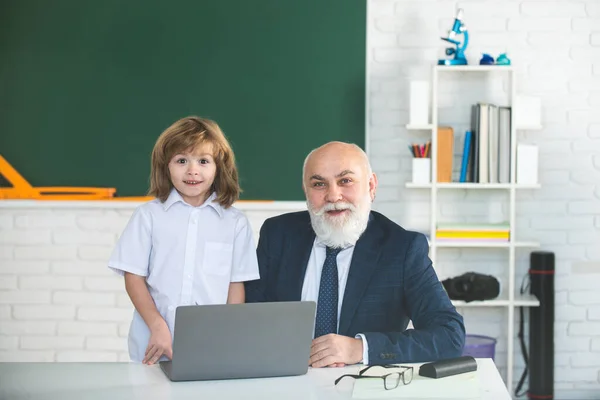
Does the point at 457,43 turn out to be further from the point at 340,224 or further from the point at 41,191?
the point at 41,191

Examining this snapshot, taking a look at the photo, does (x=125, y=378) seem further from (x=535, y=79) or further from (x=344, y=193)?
(x=535, y=79)

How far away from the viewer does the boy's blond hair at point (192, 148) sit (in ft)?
8.21

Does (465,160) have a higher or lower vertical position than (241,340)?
higher

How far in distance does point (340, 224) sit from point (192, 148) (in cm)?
50

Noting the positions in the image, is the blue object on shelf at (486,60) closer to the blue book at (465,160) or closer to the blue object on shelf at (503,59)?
the blue object on shelf at (503,59)

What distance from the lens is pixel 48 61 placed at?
413cm

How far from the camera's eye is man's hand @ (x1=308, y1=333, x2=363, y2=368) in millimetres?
2082

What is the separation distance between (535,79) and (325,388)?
107 inches

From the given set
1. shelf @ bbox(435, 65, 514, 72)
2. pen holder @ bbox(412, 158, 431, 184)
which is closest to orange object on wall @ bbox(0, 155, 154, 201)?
pen holder @ bbox(412, 158, 431, 184)

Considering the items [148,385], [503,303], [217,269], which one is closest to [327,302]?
[217,269]

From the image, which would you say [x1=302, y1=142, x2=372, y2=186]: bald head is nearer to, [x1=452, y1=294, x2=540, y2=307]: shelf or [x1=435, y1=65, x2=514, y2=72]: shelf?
[x1=435, y1=65, x2=514, y2=72]: shelf

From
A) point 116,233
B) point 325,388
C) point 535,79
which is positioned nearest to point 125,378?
point 325,388

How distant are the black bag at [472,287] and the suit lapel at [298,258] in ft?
5.24

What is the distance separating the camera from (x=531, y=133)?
413 centimetres
